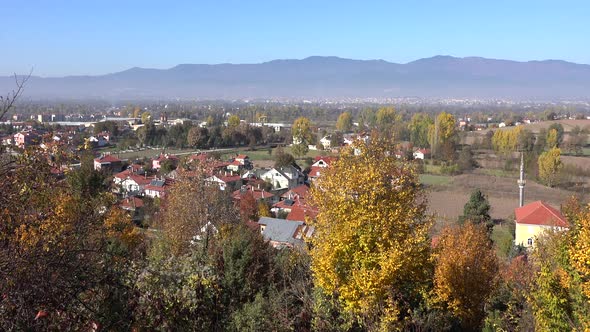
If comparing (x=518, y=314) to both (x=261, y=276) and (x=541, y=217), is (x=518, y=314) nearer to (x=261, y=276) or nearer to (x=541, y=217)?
(x=261, y=276)

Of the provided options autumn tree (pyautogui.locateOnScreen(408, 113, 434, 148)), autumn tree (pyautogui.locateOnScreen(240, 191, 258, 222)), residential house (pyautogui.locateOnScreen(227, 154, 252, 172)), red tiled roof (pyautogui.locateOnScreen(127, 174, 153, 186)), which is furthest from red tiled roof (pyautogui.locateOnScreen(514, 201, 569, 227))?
autumn tree (pyautogui.locateOnScreen(408, 113, 434, 148))

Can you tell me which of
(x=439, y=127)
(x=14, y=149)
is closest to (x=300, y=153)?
(x=439, y=127)

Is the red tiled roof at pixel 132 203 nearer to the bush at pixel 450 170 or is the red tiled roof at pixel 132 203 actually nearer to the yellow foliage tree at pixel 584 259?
the yellow foliage tree at pixel 584 259

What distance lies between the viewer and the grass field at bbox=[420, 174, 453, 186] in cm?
2824

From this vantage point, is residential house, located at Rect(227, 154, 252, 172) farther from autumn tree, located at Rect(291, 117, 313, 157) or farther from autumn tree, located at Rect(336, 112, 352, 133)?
→ autumn tree, located at Rect(336, 112, 352, 133)

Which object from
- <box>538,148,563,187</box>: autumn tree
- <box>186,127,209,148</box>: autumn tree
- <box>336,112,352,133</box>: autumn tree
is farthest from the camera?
<box>336,112,352,133</box>: autumn tree

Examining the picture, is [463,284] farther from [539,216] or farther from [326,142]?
[326,142]

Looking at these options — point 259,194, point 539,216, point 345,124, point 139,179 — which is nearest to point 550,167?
point 539,216

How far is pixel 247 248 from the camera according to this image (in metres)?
7.03

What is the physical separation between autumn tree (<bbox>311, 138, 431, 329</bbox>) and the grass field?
21777 millimetres

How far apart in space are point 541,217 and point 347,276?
1115cm

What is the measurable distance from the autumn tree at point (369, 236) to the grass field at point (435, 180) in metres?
21.8

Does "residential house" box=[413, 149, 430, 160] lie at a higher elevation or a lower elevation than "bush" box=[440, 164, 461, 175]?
higher

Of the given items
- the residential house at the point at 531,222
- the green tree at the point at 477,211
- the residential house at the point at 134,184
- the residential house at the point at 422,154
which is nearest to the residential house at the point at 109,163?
the residential house at the point at 134,184
